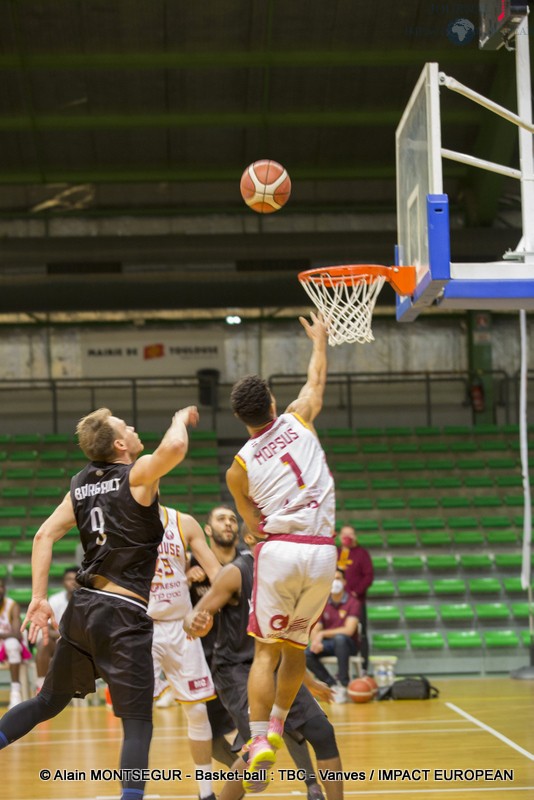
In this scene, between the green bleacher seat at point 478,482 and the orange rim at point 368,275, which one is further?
the green bleacher seat at point 478,482

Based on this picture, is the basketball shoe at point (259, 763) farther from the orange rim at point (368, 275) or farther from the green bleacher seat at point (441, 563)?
the green bleacher seat at point (441, 563)

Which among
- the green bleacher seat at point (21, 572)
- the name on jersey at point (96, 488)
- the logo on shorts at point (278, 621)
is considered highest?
the name on jersey at point (96, 488)

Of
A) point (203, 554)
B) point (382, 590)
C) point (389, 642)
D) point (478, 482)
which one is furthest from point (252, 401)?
point (478, 482)

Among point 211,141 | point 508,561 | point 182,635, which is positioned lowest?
point 508,561

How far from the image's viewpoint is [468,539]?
16.9m

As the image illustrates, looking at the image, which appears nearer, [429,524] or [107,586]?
[107,586]

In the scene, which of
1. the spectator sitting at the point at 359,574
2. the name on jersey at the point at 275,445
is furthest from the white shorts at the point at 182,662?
the spectator sitting at the point at 359,574

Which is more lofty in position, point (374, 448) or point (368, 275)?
point (368, 275)

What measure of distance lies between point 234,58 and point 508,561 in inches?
373

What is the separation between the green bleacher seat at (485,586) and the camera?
52.2ft

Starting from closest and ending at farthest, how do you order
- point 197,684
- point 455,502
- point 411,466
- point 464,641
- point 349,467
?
point 197,684 → point 464,641 → point 455,502 → point 349,467 → point 411,466

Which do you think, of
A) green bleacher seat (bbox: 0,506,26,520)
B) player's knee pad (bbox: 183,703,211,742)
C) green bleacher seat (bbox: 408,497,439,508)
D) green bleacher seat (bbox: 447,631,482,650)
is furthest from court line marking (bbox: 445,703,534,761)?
green bleacher seat (bbox: 0,506,26,520)

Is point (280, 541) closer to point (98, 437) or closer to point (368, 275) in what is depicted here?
point (98, 437)

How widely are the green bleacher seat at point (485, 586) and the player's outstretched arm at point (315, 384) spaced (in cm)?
1082
